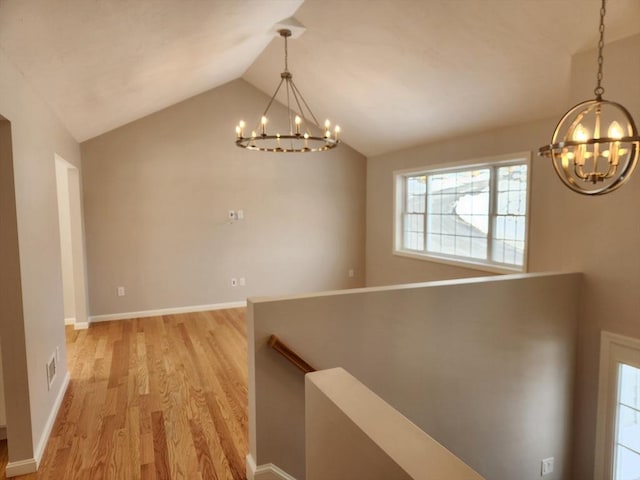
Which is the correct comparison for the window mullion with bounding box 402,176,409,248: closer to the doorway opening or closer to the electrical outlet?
the doorway opening

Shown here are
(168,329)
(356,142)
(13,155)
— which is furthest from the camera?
(356,142)

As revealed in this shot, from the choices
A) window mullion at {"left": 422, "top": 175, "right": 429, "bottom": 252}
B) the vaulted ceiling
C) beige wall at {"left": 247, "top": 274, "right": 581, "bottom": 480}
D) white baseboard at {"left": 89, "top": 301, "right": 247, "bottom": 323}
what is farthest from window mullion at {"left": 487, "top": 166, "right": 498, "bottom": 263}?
white baseboard at {"left": 89, "top": 301, "right": 247, "bottom": 323}

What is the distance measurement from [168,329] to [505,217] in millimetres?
4473

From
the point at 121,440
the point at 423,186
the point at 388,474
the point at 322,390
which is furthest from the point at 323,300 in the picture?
the point at 423,186

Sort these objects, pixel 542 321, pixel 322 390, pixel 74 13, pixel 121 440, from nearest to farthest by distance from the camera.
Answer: pixel 322 390, pixel 74 13, pixel 121 440, pixel 542 321

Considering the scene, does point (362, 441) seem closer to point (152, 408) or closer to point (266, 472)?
point (266, 472)

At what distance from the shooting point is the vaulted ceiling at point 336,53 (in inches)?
102

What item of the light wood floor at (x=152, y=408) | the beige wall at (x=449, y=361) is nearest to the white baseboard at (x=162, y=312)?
the light wood floor at (x=152, y=408)

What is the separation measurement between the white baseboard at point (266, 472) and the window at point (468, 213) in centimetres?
330

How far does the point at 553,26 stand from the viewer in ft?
10.4

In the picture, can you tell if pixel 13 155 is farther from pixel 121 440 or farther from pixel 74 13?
pixel 121 440

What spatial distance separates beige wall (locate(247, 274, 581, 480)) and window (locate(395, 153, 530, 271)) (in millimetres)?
1428

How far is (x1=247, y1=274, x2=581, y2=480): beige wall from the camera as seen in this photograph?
2.57 meters

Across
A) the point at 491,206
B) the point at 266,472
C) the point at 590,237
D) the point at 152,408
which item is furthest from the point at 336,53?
the point at 266,472
